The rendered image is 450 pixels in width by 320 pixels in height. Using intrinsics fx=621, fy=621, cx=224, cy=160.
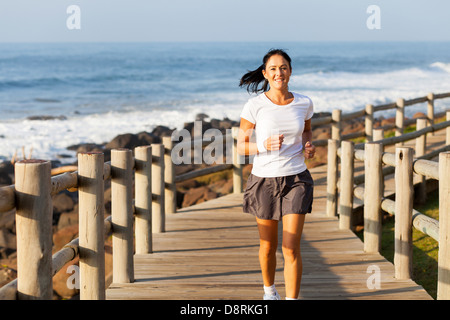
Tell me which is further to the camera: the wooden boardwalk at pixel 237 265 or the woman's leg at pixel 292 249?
the wooden boardwalk at pixel 237 265

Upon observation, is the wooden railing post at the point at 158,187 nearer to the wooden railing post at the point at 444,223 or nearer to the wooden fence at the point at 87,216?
the wooden fence at the point at 87,216

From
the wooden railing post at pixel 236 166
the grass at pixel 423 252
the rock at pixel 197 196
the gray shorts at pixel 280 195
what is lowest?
the rock at pixel 197 196

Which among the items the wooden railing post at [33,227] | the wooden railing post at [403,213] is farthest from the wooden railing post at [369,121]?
the wooden railing post at [33,227]

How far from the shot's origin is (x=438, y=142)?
534 inches

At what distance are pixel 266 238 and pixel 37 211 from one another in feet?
5.09

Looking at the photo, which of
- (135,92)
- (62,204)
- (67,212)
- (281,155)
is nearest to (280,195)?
(281,155)

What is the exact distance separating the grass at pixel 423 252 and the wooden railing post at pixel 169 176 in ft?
8.74

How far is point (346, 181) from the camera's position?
6422 mm

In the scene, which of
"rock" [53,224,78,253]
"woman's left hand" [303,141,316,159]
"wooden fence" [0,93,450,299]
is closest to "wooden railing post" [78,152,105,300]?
"wooden fence" [0,93,450,299]

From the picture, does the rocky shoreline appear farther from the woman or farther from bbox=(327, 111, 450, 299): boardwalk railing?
the woman

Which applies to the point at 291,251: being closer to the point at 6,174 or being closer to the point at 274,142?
the point at 274,142

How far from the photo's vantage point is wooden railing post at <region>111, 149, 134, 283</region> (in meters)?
4.68

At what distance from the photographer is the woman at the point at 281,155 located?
3.81 m
